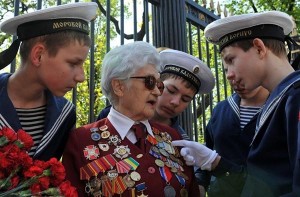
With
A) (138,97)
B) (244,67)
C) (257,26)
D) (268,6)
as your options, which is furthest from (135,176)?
(268,6)

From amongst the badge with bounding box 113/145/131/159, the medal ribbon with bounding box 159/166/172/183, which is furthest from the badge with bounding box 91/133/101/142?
the medal ribbon with bounding box 159/166/172/183

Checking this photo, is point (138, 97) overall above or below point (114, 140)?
above

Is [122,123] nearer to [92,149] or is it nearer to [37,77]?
[92,149]

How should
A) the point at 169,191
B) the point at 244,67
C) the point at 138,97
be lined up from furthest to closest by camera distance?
1. the point at 138,97
2. the point at 244,67
3. the point at 169,191

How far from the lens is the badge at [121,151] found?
2.31 meters

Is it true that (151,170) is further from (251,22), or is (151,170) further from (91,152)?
(251,22)

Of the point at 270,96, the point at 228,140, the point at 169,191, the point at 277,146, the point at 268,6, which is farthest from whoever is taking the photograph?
the point at 268,6

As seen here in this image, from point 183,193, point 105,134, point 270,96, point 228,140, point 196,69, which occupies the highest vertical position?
point 196,69

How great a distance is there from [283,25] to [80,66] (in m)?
1.18

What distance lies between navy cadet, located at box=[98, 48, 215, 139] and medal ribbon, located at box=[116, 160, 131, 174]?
2.42 ft

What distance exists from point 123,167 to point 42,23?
2.90 ft

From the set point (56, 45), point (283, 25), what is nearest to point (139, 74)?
point (56, 45)

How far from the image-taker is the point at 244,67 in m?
2.36

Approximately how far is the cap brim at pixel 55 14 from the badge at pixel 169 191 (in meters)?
1.05
